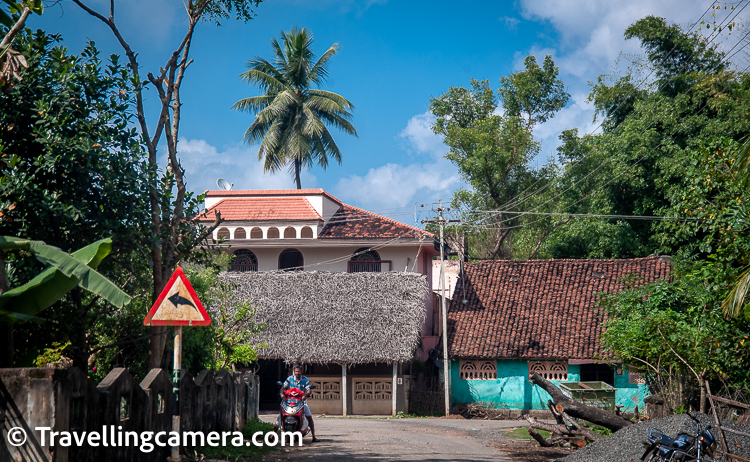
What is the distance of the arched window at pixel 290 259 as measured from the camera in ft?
94.9

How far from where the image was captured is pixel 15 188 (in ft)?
28.0

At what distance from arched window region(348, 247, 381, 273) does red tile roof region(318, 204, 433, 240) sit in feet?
2.52

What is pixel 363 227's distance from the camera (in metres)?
28.9

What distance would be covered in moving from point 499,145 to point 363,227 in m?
7.79

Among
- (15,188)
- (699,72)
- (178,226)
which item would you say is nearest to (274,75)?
(699,72)

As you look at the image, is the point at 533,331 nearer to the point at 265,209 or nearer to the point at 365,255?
the point at 365,255

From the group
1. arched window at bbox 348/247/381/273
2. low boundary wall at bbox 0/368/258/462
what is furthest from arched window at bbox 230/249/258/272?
low boundary wall at bbox 0/368/258/462

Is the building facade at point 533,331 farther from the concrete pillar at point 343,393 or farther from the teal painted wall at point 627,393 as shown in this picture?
the concrete pillar at point 343,393

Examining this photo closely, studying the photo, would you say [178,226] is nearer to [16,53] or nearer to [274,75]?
[16,53]

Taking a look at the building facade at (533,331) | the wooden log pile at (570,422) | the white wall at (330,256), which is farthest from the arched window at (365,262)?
the wooden log pile at (570,422)

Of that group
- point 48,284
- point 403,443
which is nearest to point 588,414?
point 403,443

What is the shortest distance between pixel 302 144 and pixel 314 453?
2339 cm

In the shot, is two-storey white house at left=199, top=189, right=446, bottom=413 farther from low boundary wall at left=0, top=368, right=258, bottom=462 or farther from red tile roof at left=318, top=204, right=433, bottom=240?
low boundary wall at left=0, top=368, right=258, bottom=462

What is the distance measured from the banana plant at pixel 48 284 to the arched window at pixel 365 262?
69.1 feet
